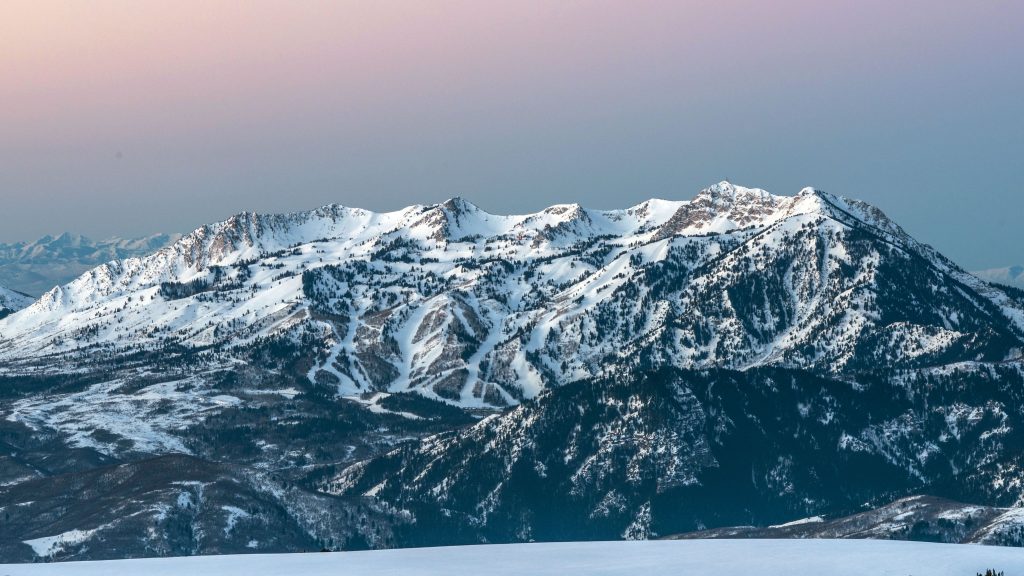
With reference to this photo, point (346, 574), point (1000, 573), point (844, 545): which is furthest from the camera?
point (844, 545)

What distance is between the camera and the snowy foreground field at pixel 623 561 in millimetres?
120000

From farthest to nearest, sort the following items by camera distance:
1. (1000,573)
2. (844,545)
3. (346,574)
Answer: (844,545) < (346,574) < (1000,573)

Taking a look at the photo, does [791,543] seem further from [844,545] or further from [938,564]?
[938,564]

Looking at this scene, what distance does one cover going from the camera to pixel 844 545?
132 meters

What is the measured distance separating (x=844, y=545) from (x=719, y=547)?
440 inches

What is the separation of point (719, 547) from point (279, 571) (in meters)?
39.8

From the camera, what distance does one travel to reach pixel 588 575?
395ft

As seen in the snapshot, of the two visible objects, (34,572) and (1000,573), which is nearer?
(1000,573)

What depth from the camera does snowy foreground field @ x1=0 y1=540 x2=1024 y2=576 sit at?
120 m

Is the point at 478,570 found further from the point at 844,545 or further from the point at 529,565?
the point at 844,545

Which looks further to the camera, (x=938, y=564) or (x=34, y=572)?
(x=34, y=572)

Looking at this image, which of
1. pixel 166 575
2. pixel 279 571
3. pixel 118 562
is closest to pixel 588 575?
pixel 279 571

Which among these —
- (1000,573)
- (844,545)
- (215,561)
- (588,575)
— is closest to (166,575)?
(215,561)

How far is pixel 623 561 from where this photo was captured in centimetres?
12588
